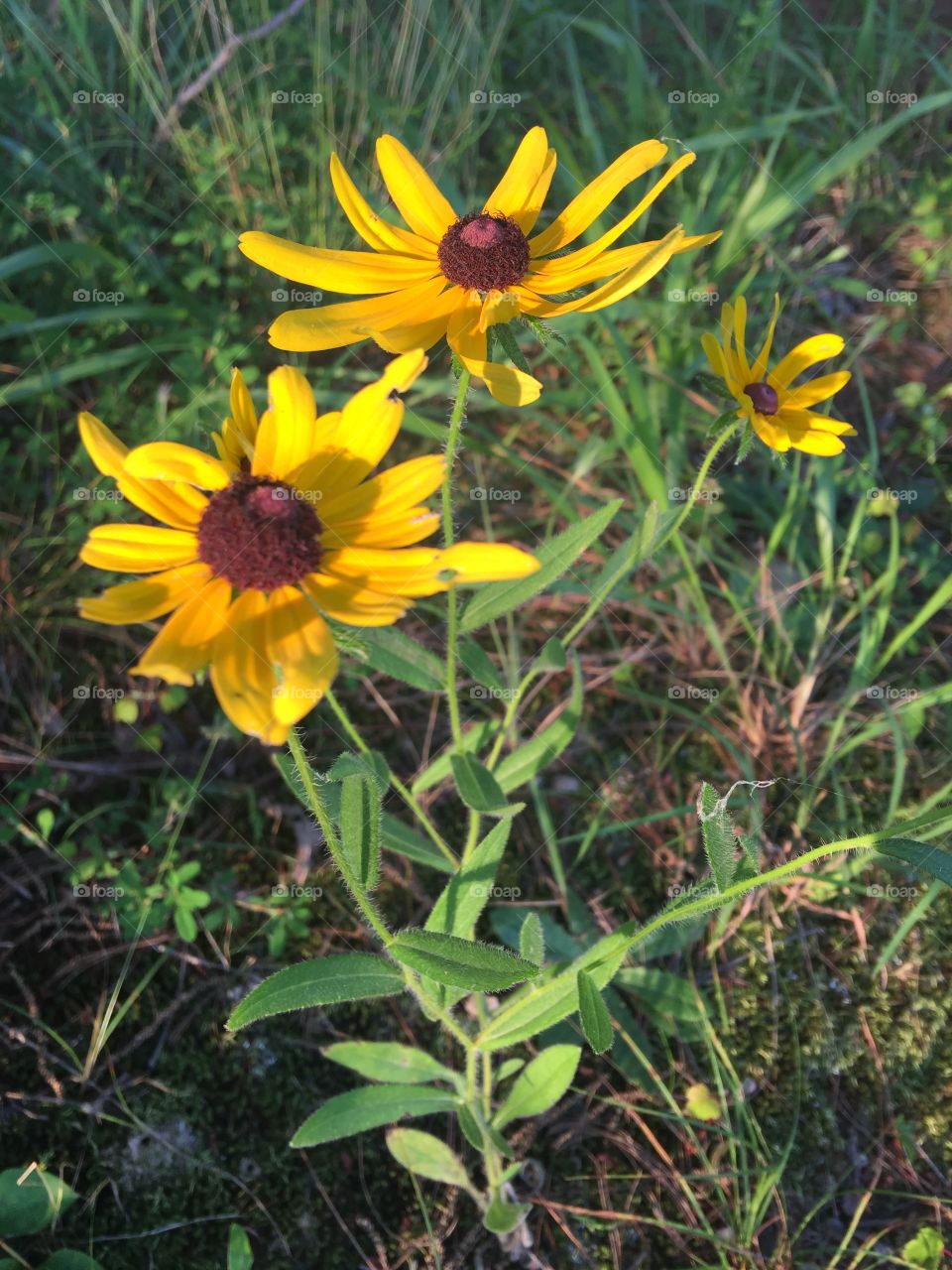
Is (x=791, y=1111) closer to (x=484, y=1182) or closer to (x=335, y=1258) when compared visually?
(x=484, y=1182)

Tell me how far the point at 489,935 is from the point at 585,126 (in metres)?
2.65

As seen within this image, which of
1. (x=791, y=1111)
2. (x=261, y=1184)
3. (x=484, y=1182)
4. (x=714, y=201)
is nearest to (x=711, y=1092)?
(x=791, y=1111)

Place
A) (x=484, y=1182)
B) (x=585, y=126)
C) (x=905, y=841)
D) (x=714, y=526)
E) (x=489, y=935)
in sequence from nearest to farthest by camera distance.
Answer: (x=905, y=841)
(x=484, y=1182)
(x=489, y=935)
(x=714, y=526)
(x=585, y=126)

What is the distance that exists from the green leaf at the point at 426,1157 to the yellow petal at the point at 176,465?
1465mm

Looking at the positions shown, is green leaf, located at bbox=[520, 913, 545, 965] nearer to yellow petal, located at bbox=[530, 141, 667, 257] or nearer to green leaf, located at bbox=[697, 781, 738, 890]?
green leaf, located at bbox=[697, 781, 738, 890]

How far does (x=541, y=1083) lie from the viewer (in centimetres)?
191

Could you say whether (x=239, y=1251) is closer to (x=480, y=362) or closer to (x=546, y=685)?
(x=546, y=685)

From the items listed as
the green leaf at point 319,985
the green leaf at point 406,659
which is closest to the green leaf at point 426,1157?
the green leaf at point 319,985

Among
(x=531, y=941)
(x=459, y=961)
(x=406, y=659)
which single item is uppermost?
(x=406, y=659)

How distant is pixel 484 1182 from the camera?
7.06 feet

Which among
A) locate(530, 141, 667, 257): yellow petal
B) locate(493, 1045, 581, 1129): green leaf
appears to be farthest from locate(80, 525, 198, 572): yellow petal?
locate(493, 1045, 581, 1129): green leaf

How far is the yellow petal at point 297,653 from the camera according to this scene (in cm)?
118

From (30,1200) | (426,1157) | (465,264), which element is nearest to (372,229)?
(465,264)

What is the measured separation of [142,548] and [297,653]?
1.13ft
